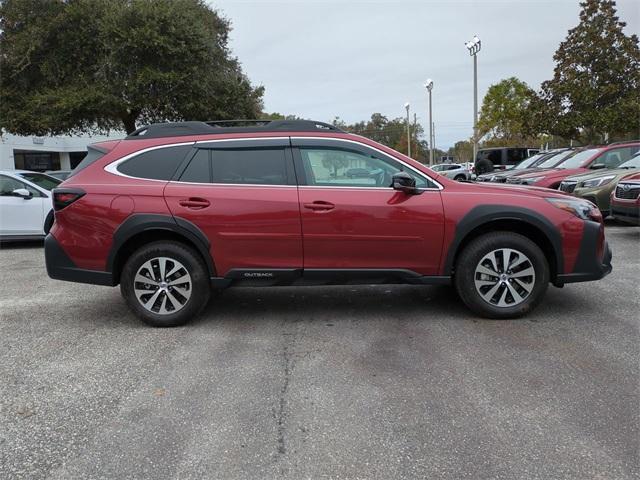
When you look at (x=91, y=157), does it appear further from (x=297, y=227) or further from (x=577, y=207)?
(x=577, y=207)

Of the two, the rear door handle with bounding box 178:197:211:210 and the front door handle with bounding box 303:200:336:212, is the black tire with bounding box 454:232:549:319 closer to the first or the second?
the front door handle with bounding box 303:200:336:212

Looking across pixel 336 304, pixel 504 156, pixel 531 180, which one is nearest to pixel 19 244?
pixel 336 304

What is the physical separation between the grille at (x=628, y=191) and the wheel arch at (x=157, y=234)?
284 inches

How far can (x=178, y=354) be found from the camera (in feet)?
14.0

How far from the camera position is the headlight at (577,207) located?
16.0 ft

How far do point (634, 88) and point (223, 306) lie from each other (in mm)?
20208

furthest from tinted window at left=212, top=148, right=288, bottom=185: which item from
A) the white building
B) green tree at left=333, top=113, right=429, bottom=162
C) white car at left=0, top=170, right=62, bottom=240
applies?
green tree at left=333, top=113, right=429, bottom=162

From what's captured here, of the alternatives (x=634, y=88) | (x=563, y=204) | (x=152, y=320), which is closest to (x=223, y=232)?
(x=152, y=320)

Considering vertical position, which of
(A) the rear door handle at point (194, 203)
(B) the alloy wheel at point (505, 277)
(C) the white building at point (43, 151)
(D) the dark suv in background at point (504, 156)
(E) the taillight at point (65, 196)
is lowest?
(B) the alloy wheel at point (505, 277)

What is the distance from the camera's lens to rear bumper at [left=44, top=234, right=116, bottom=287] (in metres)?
4.86

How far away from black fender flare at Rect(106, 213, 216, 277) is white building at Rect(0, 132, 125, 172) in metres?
35.7

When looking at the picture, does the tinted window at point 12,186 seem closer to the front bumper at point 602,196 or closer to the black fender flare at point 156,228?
the black fender flare at point 156,228

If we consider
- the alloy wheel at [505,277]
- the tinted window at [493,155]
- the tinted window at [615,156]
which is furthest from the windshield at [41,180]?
the tinted window at [493,155]

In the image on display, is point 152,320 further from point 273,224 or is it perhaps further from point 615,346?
point 615,346
